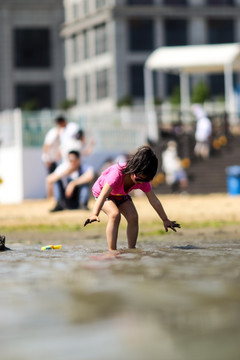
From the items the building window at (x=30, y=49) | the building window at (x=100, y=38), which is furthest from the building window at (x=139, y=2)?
the building window at (x=30, y=49)

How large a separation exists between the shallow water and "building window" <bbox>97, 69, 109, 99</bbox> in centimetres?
Result: 5397

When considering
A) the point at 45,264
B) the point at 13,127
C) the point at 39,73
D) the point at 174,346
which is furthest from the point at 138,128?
the point at 39,73

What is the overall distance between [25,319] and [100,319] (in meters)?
0.44

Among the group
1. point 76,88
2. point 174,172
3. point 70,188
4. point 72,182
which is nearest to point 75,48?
point 76,88

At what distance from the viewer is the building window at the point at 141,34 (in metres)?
62.4

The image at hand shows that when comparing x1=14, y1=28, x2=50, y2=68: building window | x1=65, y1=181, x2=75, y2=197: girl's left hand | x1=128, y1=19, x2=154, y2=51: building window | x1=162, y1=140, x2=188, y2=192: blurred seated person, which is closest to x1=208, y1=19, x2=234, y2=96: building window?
x1=128, y1=19, x2=154, y2=51: building window

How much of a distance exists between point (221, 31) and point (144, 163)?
56.2 meters

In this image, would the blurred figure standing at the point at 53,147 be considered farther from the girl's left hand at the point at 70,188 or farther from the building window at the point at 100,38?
the building window at the point at 100,38

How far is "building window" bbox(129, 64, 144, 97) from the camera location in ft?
203

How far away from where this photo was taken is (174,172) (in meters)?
25.8

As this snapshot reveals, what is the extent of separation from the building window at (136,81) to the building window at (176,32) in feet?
8.96

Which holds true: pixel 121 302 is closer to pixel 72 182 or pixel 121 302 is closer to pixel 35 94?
pixel 72 182

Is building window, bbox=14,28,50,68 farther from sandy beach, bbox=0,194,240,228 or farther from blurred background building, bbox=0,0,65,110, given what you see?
sandy beach, bbox=0,194,240,228

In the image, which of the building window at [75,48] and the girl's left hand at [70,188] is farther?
the building window at [75,48]
